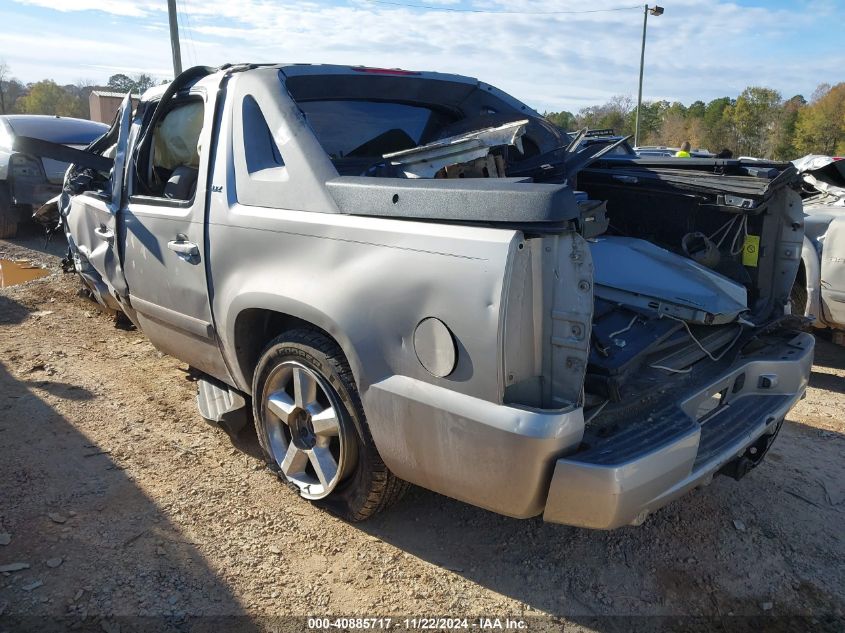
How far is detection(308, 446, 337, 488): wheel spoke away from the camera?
298cm

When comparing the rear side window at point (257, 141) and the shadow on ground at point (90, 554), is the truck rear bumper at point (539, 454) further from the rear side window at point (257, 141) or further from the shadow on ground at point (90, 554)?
the rear side window at point (257, 141)

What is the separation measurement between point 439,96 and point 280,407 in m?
2.05

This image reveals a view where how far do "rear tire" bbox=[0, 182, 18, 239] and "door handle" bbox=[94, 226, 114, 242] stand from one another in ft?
20.9

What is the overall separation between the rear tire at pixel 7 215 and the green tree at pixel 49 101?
45895mm

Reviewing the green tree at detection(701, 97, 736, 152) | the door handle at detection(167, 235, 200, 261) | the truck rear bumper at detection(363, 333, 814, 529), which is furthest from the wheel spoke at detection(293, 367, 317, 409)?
the green tree at detection(701, 97, 736, 152)

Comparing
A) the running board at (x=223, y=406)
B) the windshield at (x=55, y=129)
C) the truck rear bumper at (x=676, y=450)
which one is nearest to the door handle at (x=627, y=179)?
the truck rear bumper at (x=676, y=450)

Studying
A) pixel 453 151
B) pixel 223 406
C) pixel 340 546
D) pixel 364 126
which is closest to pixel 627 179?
pixel 453 151

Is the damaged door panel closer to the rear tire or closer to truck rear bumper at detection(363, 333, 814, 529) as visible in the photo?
truck rear bumper at detection(363, 333, 814, 529)

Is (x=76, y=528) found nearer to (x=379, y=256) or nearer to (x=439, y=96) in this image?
(x=379, y=256)

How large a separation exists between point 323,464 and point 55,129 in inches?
353

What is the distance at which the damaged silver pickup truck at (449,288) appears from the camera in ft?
7.30

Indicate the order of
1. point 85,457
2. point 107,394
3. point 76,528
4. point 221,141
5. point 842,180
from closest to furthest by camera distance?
1. point 76,528
2. point 221,141
3. point 85,457
4. point 107,394
5. point 842,180

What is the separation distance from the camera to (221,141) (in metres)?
3.28

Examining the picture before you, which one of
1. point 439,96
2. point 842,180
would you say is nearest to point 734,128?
point 842,180
